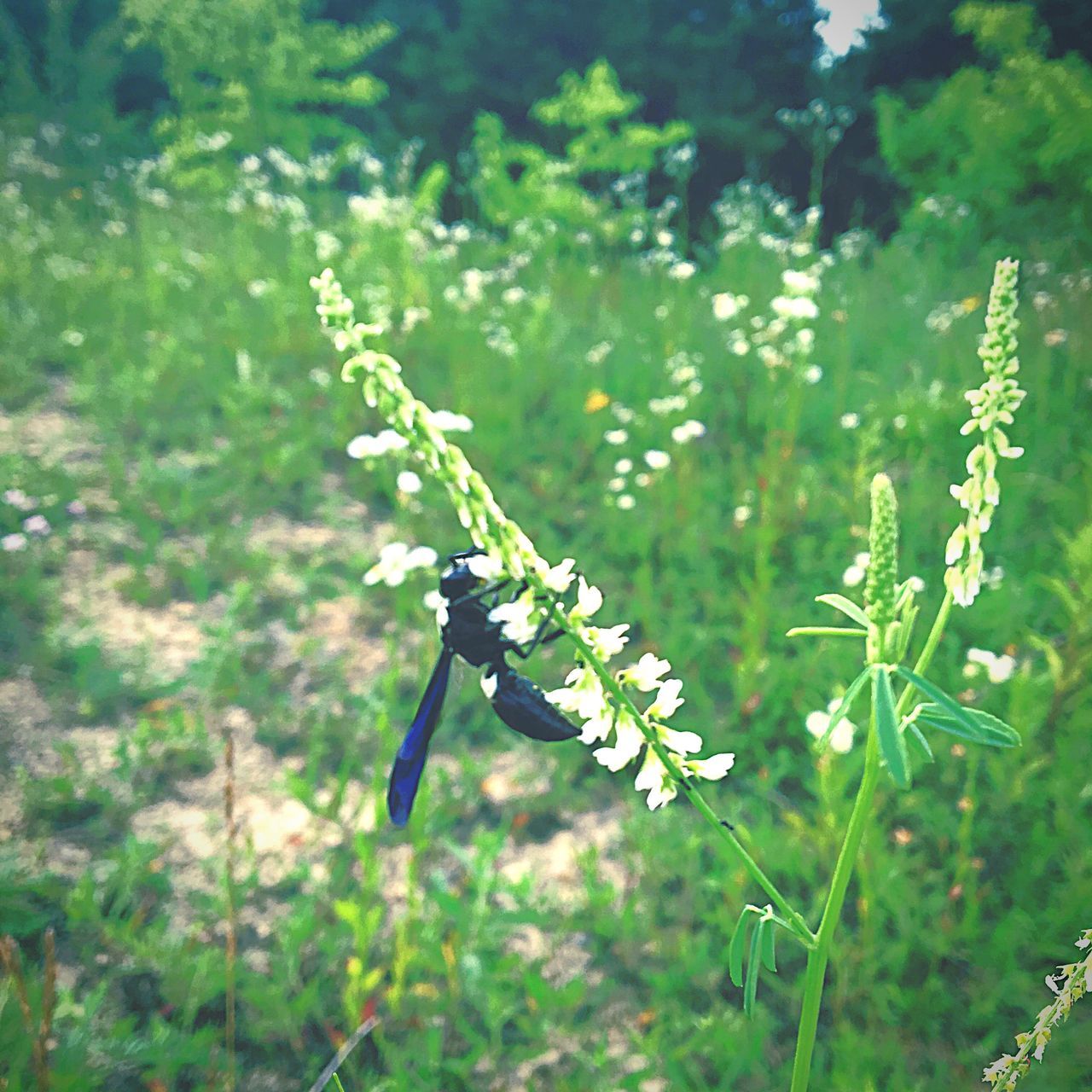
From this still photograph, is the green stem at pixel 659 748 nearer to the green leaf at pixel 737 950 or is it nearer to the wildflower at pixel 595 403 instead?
the green leaf at pixel 737 950

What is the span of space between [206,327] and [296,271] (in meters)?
0.68

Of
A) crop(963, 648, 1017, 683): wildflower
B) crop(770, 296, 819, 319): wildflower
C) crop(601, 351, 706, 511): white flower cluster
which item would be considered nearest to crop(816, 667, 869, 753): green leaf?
crop(963, 648, 1017, 683): wildflower

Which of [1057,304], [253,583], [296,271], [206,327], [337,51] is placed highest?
[337,51]

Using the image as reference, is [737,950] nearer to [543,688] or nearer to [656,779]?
[656,779]

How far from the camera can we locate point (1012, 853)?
2.11m

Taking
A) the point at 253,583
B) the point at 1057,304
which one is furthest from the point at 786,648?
the point at 1057,304

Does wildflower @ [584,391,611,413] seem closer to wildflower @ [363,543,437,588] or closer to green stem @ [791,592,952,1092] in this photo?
wildflower @ [363,543,437,588]

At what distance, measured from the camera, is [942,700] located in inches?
32.2

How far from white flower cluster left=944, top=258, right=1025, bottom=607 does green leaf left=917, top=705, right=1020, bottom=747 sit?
4.7 inches

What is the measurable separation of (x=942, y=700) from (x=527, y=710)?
401 mm

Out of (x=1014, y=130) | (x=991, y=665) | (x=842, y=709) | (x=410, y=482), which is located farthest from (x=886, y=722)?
(x=1014, y=130)

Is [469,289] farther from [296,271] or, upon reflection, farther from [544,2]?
[544,2]

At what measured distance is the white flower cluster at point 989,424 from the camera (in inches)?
32.2

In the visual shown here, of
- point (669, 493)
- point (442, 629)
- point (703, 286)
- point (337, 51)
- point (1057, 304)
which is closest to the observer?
point (442, 629)
